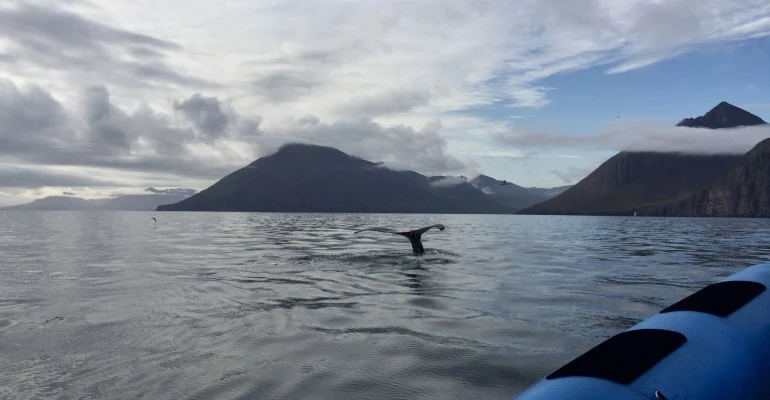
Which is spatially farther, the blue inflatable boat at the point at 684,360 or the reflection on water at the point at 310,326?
the reflection on water at the point at 310,326

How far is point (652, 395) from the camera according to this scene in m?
5.04

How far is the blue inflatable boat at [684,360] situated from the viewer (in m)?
5.08

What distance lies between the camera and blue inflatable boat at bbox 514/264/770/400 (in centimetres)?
508

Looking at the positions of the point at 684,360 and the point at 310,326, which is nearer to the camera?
the point at 684,360

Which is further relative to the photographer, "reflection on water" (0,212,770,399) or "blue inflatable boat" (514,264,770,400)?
"reflection on water" (0,212,770,399)

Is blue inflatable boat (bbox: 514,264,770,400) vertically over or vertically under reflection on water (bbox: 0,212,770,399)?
over

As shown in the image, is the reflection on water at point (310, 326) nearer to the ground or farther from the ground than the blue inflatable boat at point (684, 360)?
nearer to the ground

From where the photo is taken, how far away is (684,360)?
5.71 metres

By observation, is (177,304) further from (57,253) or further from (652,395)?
(57,253)

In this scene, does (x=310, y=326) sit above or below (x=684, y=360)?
below

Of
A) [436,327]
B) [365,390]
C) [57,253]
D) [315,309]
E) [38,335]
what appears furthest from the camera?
[57,253]

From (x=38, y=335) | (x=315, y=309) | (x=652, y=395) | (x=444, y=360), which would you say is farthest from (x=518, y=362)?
(x=38, y=335)

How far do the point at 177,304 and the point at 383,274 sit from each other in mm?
9557

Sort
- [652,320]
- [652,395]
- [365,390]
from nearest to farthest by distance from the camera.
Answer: [652,395]
[652,320]
[365,390]
